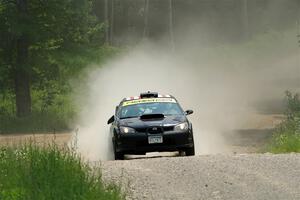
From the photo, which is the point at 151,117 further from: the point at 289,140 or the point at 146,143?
the point at 289,140

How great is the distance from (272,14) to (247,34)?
9708mm

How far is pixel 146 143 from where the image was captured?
1877cm

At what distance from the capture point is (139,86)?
1774 inches

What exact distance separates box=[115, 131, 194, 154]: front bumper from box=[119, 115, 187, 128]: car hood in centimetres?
27

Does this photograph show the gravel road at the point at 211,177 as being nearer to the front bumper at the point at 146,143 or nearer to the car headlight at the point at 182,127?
the front bumper at the point at 146,143

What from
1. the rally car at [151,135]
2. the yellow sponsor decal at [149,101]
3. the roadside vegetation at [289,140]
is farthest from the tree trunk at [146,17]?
the rally car at [151,135]

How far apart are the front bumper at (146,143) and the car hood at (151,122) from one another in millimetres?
273

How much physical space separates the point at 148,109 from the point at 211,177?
7.03 meters

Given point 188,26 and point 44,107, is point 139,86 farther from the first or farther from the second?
point 188,26

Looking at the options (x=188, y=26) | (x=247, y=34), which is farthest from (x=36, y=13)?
(x=188, y=26)

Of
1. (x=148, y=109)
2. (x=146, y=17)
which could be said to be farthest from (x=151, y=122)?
(x=146, y=17)

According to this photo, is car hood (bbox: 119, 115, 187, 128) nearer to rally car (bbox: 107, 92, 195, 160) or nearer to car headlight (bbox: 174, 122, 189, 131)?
rally car (bbox: 107, 92, 195, 160)

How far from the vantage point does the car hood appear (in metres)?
19.0

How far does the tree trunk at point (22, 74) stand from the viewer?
3722 centimetres
